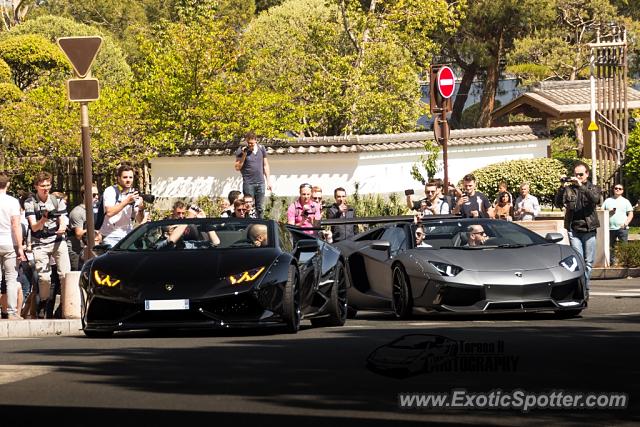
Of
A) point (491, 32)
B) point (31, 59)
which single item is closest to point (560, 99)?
point (491, 32)

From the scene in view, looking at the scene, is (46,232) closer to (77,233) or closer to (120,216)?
(77,233)

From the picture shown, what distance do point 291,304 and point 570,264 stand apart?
165 inches

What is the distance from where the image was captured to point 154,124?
41.2 metres

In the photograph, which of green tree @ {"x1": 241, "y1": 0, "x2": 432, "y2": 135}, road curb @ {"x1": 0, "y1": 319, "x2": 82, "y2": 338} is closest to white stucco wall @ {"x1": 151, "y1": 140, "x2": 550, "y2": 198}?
green tree @ {"x1": 241, "y1": 0, "x2": 432, "y2": 135}

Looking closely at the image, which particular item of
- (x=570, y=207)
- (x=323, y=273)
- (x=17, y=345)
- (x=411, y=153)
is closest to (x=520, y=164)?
(x=411, y=153)

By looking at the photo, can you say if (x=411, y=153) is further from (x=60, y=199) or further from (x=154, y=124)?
(x=60, y=199)

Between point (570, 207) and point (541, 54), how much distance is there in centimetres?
4010

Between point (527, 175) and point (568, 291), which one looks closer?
point (568, 291)

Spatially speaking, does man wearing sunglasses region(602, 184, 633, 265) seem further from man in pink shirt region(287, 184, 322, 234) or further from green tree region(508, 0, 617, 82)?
green tree region(508, 0, 617, 82)

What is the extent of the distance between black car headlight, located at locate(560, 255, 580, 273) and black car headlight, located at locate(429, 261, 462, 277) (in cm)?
119

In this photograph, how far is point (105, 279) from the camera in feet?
47.2

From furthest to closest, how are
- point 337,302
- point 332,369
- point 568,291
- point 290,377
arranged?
1. point 568,291
2. point 337,302
3. point 332,369
4. point 290,377

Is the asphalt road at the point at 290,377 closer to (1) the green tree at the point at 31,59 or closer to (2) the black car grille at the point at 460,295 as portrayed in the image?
(2) the black car grille at the point at 460,295

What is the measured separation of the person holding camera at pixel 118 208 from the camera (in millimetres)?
18641
